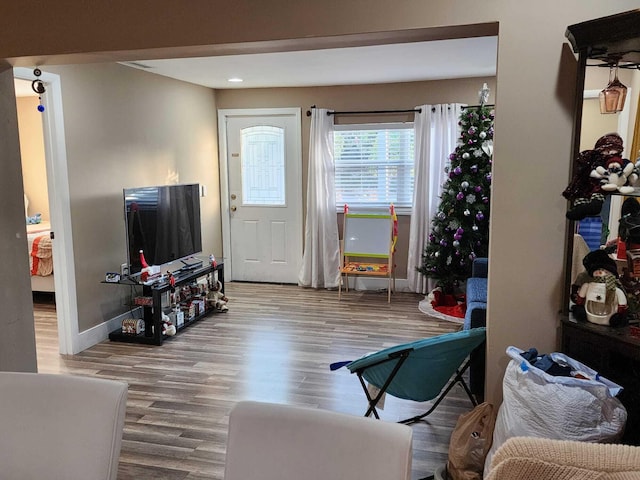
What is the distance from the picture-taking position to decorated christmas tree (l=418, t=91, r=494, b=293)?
202 inches

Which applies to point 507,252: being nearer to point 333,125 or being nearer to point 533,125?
point 533,125

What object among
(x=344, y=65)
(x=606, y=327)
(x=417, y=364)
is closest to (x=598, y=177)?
(x=606, y=327)

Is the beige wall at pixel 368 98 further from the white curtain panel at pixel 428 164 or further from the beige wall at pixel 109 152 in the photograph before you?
the beige wall at pixel 109 152

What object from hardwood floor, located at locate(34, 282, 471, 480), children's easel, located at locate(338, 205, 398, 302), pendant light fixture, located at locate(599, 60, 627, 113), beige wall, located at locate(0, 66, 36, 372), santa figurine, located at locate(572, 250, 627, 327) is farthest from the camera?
children's easel, located at locate(338, 205, 398, 302)

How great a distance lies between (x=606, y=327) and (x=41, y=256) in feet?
17.2

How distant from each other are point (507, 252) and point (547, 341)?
42 cm

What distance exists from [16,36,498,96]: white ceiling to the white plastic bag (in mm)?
2674

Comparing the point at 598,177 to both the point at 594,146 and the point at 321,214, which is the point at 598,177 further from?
the point at 321,214

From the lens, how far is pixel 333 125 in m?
6.18

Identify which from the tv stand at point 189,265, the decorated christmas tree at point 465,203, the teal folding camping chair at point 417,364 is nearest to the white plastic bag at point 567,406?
the teal folding camping chair at point 417,364

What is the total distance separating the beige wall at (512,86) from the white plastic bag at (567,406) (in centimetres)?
29

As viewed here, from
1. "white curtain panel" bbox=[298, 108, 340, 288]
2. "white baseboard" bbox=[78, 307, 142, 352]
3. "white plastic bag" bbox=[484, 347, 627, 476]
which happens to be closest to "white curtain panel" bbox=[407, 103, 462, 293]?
"white curtain panel" bbox=[298, 108, 340, 288]

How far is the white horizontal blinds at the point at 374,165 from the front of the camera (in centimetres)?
608

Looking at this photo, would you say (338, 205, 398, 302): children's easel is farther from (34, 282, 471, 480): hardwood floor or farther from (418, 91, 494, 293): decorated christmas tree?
(418, 91, 494, 293): decorated christmas tree
